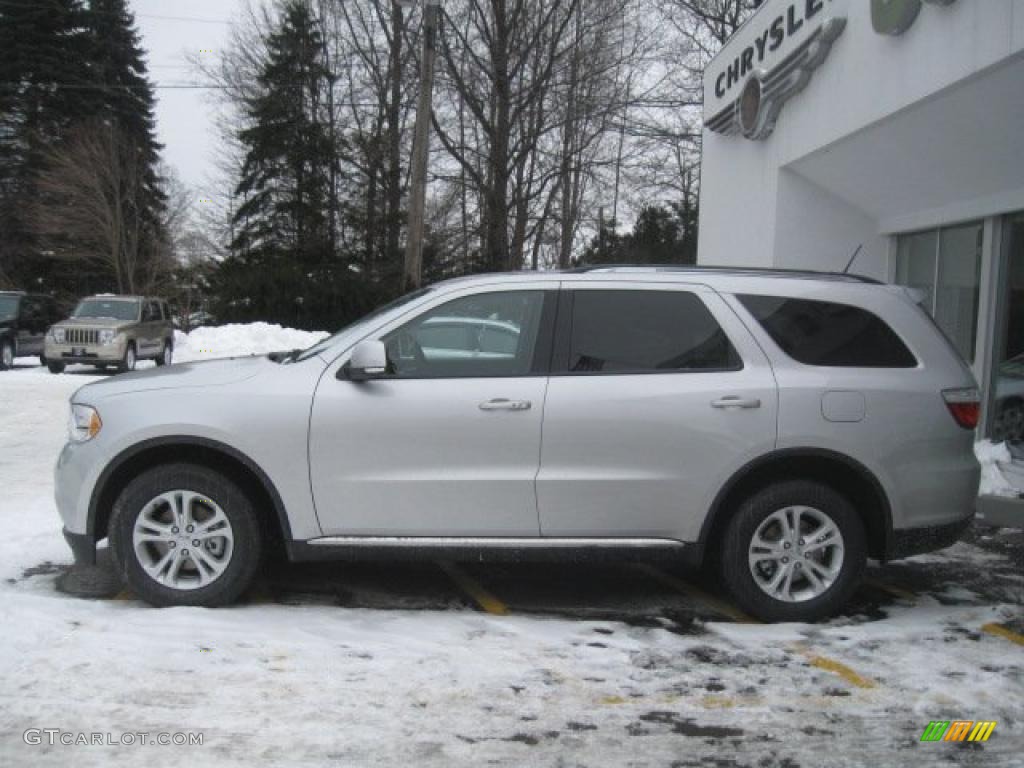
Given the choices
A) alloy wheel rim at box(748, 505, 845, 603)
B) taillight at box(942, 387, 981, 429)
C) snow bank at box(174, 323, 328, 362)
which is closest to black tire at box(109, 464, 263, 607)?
alloy wheel rim at box(748, 505, 845, 603)

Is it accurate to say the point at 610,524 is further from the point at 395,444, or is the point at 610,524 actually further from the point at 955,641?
the point at 955,641

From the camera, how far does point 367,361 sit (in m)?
4.65

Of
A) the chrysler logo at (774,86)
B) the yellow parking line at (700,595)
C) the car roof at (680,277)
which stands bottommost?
the yellow parking line at (700,595)

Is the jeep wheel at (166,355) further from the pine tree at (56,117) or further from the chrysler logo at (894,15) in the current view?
the chrysler logo at (894,15)

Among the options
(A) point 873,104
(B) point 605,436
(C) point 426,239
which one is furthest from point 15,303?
Answer: (B) point 605,436

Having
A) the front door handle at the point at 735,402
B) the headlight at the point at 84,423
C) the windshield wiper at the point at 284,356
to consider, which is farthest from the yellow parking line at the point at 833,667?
the headlight at the point at 84,423

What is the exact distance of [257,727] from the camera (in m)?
3.55

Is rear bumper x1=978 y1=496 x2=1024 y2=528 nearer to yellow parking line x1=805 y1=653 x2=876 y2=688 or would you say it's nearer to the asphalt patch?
yellow parking line x1=805 y1=653 x2=876 y2=688

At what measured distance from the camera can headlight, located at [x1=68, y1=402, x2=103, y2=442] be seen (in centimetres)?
484

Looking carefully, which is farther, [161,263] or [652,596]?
[161,263]

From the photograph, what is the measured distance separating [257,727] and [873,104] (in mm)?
9062

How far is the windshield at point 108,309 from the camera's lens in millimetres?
20438

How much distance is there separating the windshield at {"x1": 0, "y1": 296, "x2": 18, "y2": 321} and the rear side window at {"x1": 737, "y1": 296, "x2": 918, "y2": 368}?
20022 mm

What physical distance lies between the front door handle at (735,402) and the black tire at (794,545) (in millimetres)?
466
